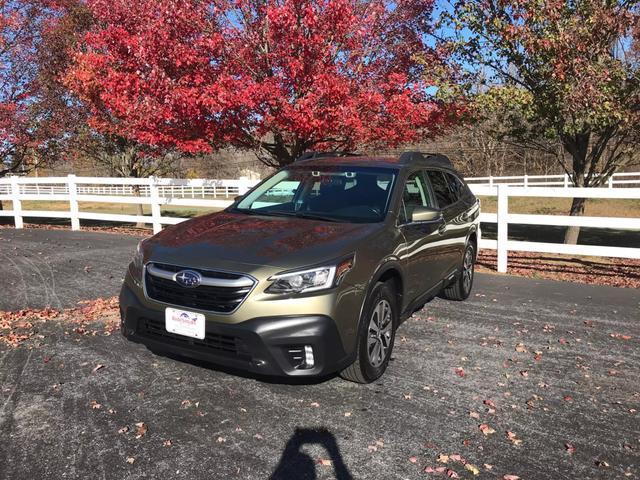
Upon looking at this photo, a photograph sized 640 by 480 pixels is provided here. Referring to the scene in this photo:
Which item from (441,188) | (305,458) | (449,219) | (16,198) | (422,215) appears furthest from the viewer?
(16,198)

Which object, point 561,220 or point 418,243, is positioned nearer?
point 418,243

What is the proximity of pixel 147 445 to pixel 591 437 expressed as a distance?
2747 mm

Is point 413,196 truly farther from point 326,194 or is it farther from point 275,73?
point 275,73

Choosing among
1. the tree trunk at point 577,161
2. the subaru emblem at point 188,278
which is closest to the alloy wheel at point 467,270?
the subaru emblem at point 188,278

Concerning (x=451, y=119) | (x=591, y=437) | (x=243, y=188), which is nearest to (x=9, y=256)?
(x=243, y=188)

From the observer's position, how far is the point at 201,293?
11.4 feet

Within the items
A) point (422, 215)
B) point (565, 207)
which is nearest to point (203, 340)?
point (422, 215)

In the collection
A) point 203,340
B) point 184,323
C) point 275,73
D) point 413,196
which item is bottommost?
point 203,340

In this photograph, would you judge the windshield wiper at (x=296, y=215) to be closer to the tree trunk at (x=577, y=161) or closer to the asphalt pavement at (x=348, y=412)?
the asphalt pavement at (x=348, y=412)

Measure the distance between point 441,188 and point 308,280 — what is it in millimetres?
2848

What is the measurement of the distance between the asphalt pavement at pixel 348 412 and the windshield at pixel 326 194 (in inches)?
53.0

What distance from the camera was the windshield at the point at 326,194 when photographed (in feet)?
14.6

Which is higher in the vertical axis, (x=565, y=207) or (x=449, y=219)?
(x=449, y=219)

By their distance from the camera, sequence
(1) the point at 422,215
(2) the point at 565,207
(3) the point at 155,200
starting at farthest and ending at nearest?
(2) the point at 565,207 → (3) the point at 155,200 → (1) the point at 422,215
